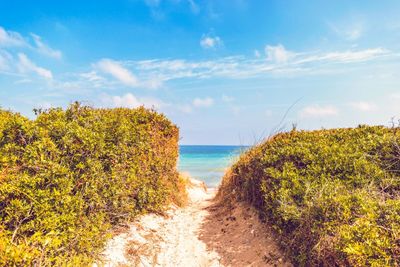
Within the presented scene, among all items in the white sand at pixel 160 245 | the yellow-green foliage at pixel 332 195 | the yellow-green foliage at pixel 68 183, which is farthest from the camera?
the white sand at pixel 160 245

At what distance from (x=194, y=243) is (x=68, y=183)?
3.59m

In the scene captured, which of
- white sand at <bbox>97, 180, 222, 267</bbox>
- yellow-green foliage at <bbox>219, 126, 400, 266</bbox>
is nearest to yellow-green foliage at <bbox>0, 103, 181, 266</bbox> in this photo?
white sand at <bbox>97, 180, 222, 267</bbox>

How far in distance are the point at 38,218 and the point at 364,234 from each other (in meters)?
4.50

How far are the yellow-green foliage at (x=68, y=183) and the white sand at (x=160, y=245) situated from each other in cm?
35

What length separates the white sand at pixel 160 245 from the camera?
21.0ft

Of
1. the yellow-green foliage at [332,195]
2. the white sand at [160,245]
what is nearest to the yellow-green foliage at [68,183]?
the white sand at [160,245]

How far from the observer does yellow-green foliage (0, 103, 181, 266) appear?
15.9 feet

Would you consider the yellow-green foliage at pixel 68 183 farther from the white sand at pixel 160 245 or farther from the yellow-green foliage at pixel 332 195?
the yellow-green foliage at pixel 332 195

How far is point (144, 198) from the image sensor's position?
26.8 feet

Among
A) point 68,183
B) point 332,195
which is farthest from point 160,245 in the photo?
point 332,195

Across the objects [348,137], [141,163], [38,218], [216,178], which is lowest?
Result: [216,178]

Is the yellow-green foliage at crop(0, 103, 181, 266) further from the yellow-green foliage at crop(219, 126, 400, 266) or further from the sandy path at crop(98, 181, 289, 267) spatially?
the yellow-green foliage at crop(219, 126, 400, 266)

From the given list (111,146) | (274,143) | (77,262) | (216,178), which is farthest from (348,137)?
(216,178)

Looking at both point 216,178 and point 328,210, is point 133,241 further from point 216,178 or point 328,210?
point 216,178
